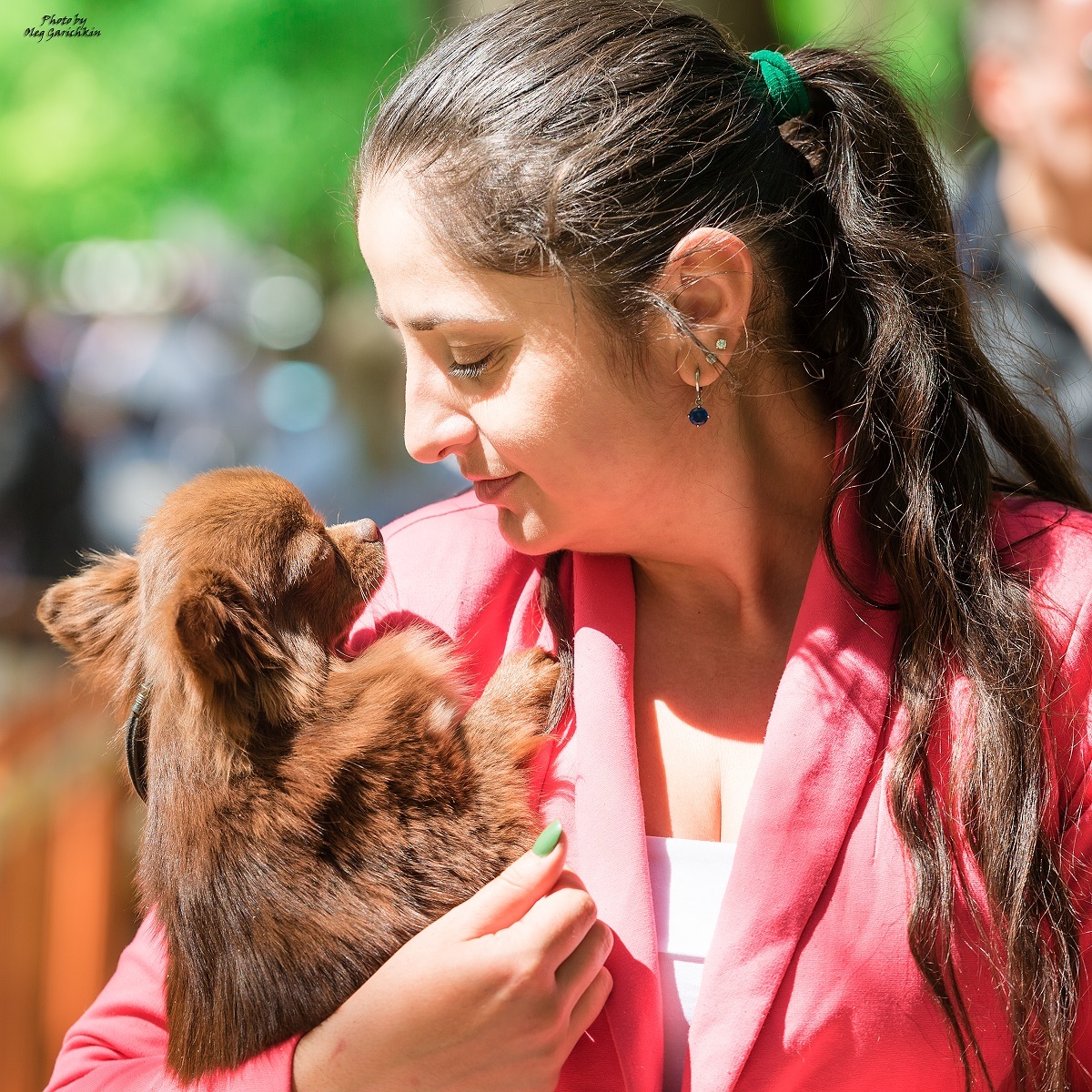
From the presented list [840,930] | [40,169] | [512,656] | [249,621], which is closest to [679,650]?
[512,656]

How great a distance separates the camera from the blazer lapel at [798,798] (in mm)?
1649

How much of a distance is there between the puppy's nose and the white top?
970 millimetres

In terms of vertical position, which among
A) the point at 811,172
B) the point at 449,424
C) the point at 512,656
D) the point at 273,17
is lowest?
the point at 512,656

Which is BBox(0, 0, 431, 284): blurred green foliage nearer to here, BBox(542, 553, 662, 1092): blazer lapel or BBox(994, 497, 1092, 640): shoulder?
BBox(542, 553, 662, 1092): blazer lapel

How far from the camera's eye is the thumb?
1709 millimetres

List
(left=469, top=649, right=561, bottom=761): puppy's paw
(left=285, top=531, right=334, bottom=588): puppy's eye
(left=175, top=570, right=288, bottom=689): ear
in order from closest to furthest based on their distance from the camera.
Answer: (left=175, top=570, right=288, bottom=689): ear < (left=469, top=649, right=561, bottom=761): puppy's paw < (left=285, top=531, right=334, bottom=588): puppy's eye

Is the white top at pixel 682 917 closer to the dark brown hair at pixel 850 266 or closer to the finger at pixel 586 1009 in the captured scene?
the finger at pixel 586 1009

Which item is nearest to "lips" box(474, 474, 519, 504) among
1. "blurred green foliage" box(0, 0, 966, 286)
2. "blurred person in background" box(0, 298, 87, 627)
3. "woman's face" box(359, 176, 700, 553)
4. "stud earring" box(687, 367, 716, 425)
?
"woman's face" box(359, 176, 700, 553)

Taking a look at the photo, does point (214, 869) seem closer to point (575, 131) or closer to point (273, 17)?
point (575, 131)

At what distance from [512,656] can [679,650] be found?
0.33m

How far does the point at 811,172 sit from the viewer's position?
2.03 m

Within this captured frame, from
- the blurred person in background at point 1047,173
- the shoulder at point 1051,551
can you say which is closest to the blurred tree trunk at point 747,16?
the blurred person in background at point 1047,173

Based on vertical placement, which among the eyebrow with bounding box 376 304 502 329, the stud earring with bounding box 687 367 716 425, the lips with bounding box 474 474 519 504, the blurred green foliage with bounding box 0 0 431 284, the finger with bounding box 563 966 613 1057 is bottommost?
the finger with bounding box 563 966 613 1057

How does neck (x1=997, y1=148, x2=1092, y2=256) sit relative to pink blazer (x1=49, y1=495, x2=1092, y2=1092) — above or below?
above
